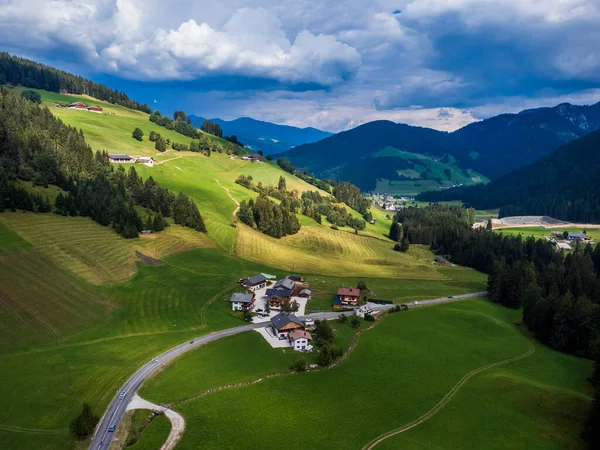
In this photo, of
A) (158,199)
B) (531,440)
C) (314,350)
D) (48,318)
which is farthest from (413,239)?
(48,318)

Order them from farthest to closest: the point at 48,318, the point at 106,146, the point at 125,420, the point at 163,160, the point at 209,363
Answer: the point at 163,160
the point at 106,146
the point at 48,318
the point at 209,363
the point at 125,420

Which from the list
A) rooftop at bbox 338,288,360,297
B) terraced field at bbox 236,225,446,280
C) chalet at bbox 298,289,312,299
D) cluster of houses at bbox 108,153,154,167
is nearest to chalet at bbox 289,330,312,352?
rooftop at bbox 338,288,360,297

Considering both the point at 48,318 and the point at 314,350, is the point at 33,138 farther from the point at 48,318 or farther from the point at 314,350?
the point at 314,350

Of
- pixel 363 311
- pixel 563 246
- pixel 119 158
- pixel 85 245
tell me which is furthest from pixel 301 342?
pixel 563 246

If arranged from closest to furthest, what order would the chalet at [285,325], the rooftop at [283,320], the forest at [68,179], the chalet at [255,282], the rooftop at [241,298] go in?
1. the chalet at [285,325]
2. the rooftop at [283,320]
3. the rooftop at [241,298]
4. the chalet at [255,282]
5. the forest at [68,179]

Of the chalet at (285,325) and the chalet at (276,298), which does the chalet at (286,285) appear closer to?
the chalet at (276,298)

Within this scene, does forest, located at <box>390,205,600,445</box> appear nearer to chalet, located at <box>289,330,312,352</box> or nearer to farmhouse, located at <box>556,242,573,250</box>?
farmhouse, located at <box>556,242,573,250</box>

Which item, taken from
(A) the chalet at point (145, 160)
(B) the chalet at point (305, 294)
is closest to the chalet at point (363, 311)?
(B) the chalet at point (305, 294)
